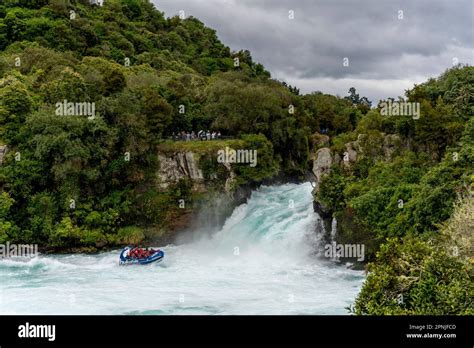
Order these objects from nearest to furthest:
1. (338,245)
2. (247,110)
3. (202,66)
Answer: (338,245)
(247,110)
(202,66)

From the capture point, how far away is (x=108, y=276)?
25.7 metres

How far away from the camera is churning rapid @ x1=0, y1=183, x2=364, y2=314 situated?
21188 mm

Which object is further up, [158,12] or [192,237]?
[158,12]

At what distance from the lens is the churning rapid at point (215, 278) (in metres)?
21.2

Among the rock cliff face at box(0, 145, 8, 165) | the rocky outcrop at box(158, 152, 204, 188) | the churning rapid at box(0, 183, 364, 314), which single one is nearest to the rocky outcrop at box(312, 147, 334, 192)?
the churning rapid at box(0, 183, 364, 314)

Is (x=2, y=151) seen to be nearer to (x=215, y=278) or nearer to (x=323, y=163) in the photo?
(x=215, y=278)

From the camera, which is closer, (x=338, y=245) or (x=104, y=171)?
(x=338, y=245)

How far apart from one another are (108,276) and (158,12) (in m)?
59.7

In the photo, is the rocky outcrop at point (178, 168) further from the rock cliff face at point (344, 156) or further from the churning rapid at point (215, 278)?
the rock cliff face at point (344, 156)

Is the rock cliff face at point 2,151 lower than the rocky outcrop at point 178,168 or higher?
higher

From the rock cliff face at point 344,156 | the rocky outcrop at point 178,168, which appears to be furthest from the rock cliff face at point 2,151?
the rock cliff face at point 344,156

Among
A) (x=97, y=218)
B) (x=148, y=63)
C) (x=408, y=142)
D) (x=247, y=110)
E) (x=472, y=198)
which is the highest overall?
(x=148, y=63)

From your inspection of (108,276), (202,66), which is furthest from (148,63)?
(108,276)
